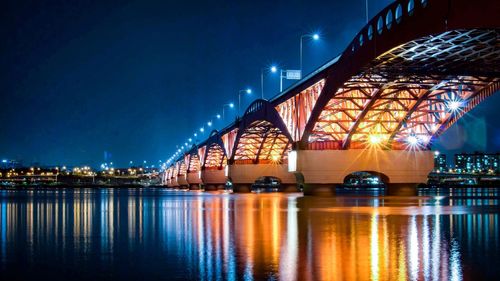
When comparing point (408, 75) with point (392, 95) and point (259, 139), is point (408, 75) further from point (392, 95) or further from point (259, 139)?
point (259, 139)

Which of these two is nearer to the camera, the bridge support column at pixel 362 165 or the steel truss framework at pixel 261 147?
the bridge support column at pixel 362 165

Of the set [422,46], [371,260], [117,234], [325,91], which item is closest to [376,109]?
[325,91]

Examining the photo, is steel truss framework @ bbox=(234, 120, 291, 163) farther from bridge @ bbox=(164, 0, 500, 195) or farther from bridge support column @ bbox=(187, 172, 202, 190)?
bridge support column @ bbox=(187, 172, 202, 190)

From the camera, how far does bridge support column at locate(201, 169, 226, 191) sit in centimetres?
15738

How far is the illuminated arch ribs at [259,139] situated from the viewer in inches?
3873

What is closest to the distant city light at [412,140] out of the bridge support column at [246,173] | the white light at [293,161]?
the white light at [293,161]

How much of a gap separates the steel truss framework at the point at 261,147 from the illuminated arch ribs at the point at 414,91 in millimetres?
35672

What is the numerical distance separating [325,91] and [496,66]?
55.6 ft

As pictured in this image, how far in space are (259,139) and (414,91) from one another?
53480 millimetres

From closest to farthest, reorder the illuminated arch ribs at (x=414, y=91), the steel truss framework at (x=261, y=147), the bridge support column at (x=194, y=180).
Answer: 1. the illuminated arch ribs at (x=414, y=91)
2. the steel truss framework at (x=261, y=147)
3. the bridge support column at (x=194, y=180)

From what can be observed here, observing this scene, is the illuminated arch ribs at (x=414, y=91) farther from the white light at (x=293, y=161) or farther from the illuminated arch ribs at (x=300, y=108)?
the white light at (x=293, y=161)

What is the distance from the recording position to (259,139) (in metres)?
119

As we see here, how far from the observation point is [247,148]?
125 meters

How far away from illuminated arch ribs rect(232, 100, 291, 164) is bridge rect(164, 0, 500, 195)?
0.55 meters
